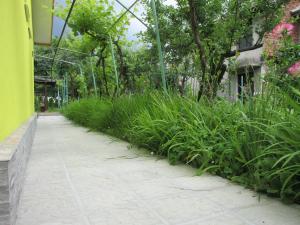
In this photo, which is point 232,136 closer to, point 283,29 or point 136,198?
point 136,198

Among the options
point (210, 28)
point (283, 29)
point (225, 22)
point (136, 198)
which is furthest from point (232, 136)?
point (210, 28)

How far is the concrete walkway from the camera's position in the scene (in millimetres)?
1606

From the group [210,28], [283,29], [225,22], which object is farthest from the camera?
[210,28]

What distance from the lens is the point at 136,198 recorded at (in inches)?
76.2

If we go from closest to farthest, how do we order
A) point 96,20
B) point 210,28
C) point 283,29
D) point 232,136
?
1. point 232,136
2. point 283,29
3. point 210,28
4. point 96,20

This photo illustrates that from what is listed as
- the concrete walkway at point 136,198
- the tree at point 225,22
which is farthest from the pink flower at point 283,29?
the concrete walkway at point 136,198

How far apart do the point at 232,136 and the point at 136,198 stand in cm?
92

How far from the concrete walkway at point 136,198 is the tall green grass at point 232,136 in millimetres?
115

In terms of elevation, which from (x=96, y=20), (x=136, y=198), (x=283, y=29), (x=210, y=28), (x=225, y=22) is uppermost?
(x=96, y=20)

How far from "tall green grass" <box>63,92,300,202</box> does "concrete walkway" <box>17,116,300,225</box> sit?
115 mm

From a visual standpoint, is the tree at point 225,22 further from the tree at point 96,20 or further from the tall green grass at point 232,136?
the tree at point 96,20

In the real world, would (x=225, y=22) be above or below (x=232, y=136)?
above

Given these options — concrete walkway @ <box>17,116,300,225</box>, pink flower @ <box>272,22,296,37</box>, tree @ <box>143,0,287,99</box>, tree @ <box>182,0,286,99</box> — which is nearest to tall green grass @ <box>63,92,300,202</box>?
concrete walkway @ <box>17,116,300,225</box>

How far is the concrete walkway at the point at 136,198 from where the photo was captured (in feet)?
5.27
